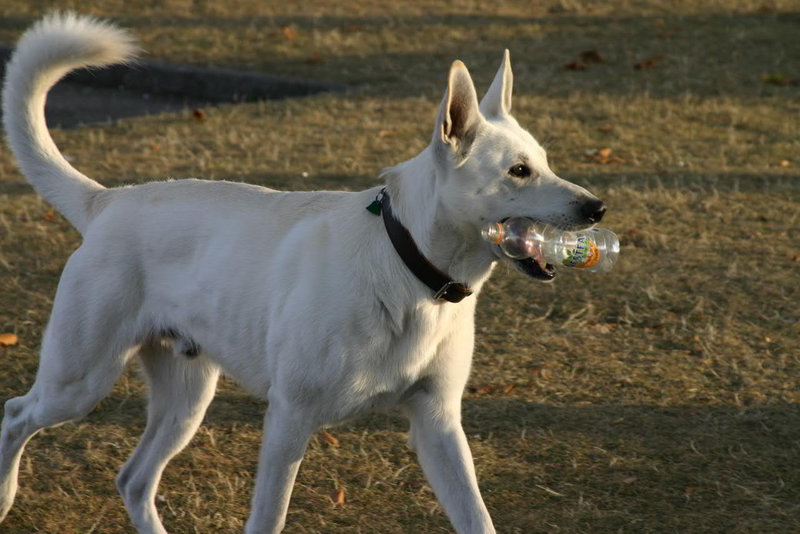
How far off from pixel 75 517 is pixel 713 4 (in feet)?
37.1

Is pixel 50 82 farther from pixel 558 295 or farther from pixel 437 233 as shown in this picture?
pixel 558 295

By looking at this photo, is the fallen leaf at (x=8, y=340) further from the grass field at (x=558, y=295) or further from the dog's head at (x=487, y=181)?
the dog's head at (x=487, y=181)

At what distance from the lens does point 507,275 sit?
647 cm

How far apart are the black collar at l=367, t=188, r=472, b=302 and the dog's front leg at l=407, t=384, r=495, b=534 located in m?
0.31

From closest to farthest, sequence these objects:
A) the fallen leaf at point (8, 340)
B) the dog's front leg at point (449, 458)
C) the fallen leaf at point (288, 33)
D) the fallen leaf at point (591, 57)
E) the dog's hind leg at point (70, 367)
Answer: the dog's front leg at point (449, 458), the dog's hind leg at point (70, 367), the fallen leaf at point (8, 340), the fallen leaf at point (591, 57), the fallen leaf at point (288, 33)

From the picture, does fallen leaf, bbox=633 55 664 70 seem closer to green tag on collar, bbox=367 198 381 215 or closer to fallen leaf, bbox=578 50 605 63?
fallen leaf, bbox=578 50 605 63

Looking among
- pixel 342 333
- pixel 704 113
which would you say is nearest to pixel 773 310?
pixel 342 333

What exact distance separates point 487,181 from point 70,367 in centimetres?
156

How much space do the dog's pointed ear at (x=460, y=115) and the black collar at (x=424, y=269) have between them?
0.32m

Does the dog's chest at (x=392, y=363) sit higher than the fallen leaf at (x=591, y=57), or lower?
higher

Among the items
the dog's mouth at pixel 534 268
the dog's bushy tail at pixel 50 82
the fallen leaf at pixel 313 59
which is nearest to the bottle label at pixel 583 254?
the dog's mouth at pixel 534 268

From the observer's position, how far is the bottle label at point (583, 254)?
12.1 feet

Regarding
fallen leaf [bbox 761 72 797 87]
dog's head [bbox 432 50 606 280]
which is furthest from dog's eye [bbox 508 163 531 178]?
fallen leaf [bbox 761 72 797 87]

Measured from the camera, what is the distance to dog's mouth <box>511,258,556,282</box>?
3500 millimetres
